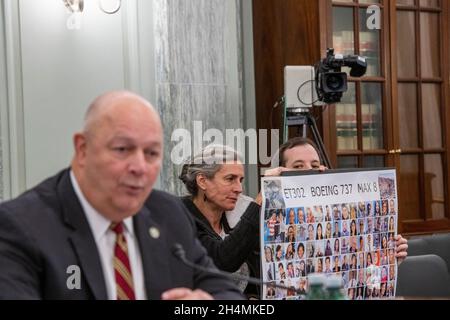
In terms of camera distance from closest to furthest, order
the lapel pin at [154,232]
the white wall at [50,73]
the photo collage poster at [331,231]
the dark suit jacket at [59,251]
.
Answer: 1. the dark suit jacket at [59,251]
2. the lapel pin at [154,232]
3. the photo collage poster at [331,231]
4. the white wall at [50,73]

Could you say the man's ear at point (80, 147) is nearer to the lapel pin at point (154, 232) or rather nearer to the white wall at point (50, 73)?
the lapel pin at point (154, 232)

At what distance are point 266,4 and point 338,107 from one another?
82 cm

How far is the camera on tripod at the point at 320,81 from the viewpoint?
3674mm

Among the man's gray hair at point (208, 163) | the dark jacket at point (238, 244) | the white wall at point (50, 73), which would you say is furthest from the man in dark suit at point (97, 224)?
the white wall at point (50, 73)

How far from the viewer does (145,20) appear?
4016 millimetres

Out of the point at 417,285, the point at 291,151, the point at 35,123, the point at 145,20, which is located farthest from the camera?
the point at 145,20

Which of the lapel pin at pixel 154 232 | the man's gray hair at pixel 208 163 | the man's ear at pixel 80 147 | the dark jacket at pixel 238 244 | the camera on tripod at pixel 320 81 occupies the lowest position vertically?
the dark jacket at pixel 238 244

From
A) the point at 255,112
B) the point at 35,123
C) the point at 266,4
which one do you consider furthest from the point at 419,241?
the point at 35,123

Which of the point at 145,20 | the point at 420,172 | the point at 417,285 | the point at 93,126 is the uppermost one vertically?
the point at 145,20

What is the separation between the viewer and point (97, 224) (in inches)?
52.4

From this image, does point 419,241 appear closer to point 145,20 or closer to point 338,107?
point 338,107

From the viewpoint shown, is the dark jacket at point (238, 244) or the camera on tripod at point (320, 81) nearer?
the dark jacket at point (238, 244)

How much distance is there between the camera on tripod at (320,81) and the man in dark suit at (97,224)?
2446 millimetres

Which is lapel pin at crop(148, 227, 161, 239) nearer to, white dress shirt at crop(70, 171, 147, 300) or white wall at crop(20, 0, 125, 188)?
white dress shirt at crop(70, 171, 147, 300)
